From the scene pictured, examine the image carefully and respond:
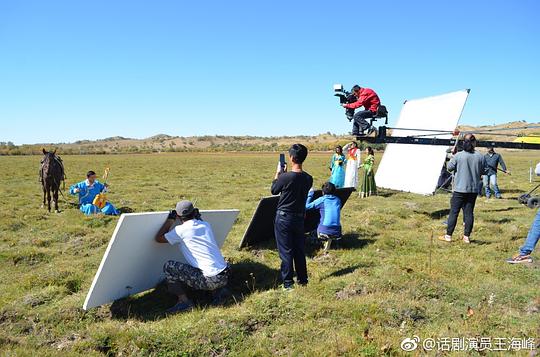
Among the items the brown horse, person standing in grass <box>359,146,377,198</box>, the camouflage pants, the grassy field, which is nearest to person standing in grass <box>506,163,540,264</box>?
the grassy field

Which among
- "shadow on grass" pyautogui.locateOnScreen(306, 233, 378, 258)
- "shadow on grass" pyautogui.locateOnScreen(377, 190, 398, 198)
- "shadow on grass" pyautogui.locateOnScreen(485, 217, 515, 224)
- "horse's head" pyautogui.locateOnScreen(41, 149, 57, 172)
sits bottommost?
"shadow on grass" pyautogui.locateOnScreen(485, 217, 515, 224)

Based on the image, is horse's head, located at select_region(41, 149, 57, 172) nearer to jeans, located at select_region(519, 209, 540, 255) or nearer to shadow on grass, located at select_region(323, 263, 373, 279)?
shadow on grass, located at select_region(323, 263, 373, 279)

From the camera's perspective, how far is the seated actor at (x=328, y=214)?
744 centimetres

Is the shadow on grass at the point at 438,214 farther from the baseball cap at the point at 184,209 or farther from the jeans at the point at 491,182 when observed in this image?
the baseball cap at the point at 184,209

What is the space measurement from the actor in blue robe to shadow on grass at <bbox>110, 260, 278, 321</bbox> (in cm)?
629

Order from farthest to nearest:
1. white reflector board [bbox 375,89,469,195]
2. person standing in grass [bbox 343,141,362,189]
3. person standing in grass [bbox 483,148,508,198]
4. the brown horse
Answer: person standing in grass [bbox 343,141,362,189] → person standing in grass [bbox 483,148,508,198] → the brown horse → white reflector board [bbox 375,89,469,195]

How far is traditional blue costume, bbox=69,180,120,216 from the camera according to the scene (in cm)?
1171

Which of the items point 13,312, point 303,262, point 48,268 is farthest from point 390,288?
point 48,268

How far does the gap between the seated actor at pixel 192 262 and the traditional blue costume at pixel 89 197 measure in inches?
274

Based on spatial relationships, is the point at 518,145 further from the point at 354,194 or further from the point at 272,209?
the point at 354,194

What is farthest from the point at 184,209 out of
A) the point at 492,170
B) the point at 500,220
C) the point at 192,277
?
the point at 492,170

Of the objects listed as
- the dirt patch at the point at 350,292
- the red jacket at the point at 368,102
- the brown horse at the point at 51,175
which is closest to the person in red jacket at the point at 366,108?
the red jacket at the point at 368,102

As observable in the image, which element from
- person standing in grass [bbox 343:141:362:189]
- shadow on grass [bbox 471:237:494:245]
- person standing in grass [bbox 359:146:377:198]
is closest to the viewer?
shadow on grass [bbox 471:237:494:245]

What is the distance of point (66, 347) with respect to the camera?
4.55 m
